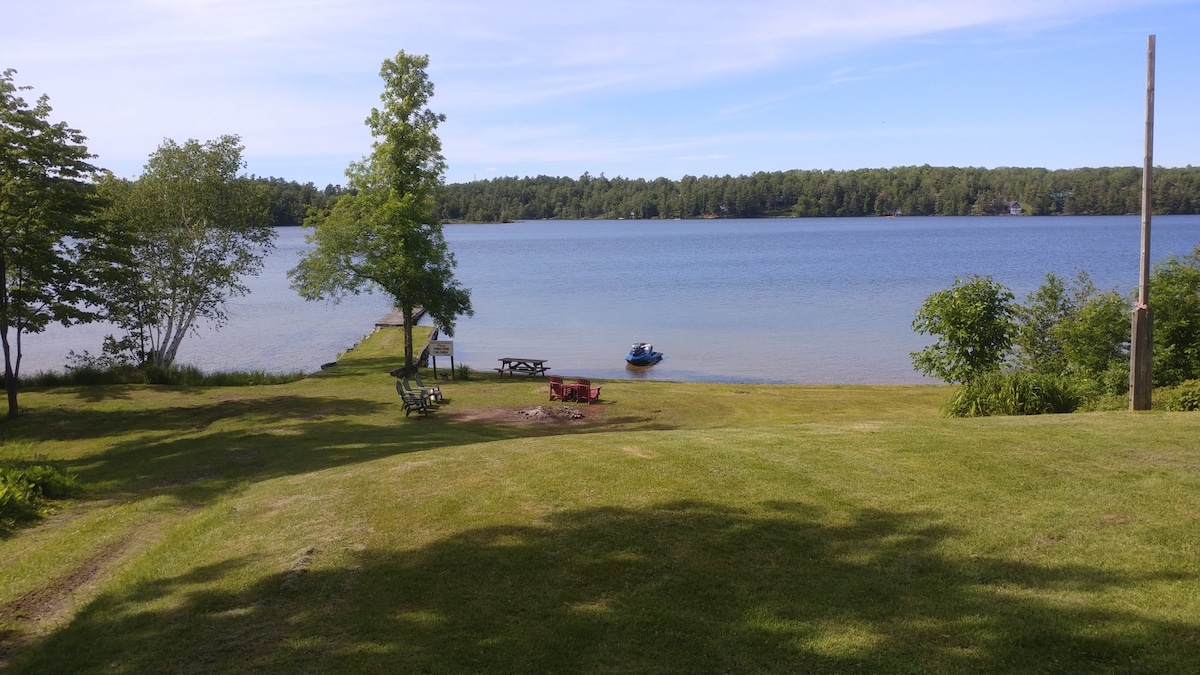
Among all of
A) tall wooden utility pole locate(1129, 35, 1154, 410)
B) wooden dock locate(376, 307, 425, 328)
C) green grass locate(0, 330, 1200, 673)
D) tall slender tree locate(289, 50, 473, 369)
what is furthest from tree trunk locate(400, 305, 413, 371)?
tall wooden utility pole locate(1129, 35, 1154, 410)

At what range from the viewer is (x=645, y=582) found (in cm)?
729

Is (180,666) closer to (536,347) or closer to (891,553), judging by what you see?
(891,553)

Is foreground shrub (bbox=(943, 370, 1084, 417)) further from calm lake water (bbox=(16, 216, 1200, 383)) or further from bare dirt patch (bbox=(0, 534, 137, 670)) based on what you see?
calm lake water (bbox=(16, 216, 1200, 383))

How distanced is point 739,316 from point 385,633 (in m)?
52.7

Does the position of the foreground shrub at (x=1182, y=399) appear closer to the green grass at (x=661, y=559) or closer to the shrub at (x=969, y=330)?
the green grass at (x=661, y=559)

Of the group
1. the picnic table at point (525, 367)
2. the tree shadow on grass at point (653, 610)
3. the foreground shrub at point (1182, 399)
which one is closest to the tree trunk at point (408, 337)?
the picnic table at point (525, 367)

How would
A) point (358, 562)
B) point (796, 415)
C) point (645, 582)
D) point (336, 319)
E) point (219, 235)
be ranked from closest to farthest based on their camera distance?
point (645, 582), point (358, 562), point (796, 415), point (219, 235), point (336, 319)

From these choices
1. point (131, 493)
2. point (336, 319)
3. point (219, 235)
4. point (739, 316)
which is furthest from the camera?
point (336, 319)

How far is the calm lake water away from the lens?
42.6 m

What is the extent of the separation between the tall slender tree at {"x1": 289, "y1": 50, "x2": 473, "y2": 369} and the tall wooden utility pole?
23729mm

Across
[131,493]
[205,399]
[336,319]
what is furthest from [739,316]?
[131,493]

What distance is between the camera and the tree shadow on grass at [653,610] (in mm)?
5902

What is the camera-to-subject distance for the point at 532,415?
Result: 22.0 m

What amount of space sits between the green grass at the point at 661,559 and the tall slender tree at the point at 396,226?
1866cm
